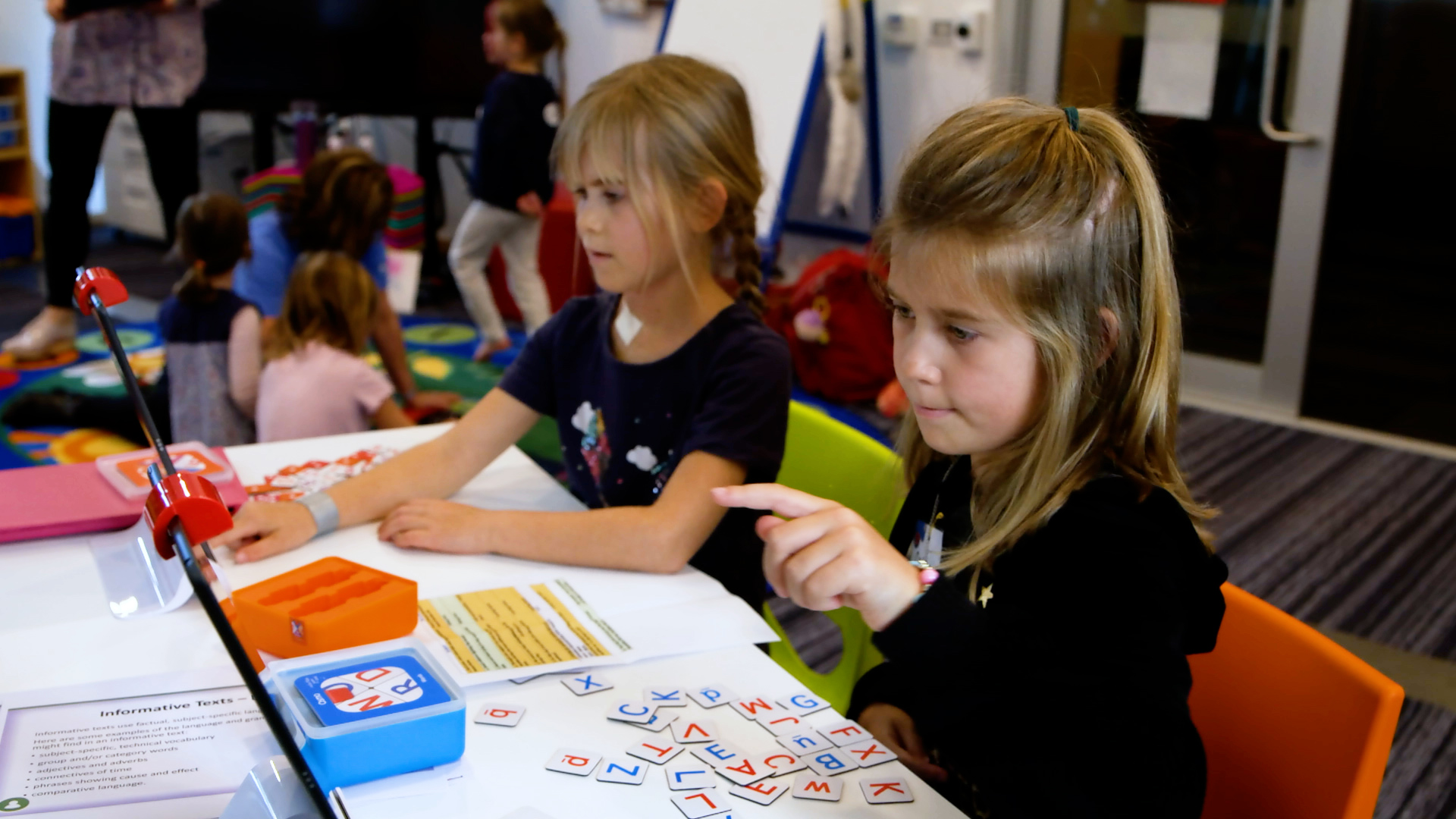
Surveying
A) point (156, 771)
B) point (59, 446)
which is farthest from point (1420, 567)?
point (59, 446)

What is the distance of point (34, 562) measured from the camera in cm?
117

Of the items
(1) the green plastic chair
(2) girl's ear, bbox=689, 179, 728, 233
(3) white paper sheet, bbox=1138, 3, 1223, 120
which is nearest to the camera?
(1) the green plastic chair

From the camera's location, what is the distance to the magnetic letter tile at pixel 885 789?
2.78ft

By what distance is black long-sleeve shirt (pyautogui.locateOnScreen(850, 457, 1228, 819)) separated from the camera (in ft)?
2.70

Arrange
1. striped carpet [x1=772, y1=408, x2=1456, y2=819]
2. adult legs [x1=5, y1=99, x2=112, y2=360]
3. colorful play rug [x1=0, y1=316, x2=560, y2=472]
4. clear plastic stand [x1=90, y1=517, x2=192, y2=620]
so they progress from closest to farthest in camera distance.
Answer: clear plastic stand [x1=90, y1=517, x2=192, y2=620], striped carpet [x1=772, y1=408, x2=1456, y2=819], colorful play rug [x1=0, y1=316, x2=560, y2=472], adult legs [x1=5, y1=99, x2=112, y2=360]

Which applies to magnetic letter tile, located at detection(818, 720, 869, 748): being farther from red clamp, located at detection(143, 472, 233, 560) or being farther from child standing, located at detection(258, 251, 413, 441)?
child standing, located at detection(258, 251, 413, 441)

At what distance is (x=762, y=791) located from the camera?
850 millimetres

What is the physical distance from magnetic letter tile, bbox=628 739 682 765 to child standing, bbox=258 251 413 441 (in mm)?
1712

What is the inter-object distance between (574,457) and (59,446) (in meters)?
2.09

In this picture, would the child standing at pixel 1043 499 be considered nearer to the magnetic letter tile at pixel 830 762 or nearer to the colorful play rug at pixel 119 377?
the magnetic letter tile at pixel 830 762

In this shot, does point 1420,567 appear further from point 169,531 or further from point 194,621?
point 169,531

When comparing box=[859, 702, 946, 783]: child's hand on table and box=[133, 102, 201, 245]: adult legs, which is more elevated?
box=[133, 102, 201, 245]: adult legs

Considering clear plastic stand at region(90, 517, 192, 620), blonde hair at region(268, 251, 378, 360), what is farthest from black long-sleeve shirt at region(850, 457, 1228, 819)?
blonde hair at region(268, 251, 378, 360)

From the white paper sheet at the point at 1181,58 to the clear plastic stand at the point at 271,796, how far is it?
361 centimetres
